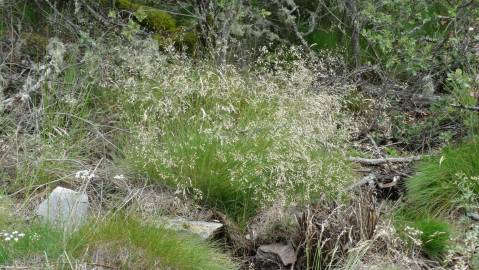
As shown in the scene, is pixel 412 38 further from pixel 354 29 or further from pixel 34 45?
pixel 34 45

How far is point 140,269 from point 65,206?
29.2 inches

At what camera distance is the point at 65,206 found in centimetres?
365

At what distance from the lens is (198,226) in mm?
3859

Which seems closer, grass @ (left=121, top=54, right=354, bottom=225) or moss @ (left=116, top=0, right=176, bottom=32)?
grass @ (left=121, top=54, right=354, bottom=225)

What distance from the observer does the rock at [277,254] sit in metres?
3.75

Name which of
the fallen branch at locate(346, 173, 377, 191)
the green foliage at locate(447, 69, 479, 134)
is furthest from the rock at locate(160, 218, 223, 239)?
the green foliage at locate(447, 69, 479, 134)

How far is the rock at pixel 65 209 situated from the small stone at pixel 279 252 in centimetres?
102

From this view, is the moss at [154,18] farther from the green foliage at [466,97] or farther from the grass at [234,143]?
the green foliage at [466,97]

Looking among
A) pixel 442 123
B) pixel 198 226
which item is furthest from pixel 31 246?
pixel 442 123

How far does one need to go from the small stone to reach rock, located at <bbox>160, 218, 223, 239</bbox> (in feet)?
0.95

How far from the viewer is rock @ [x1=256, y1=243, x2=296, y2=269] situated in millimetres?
3748

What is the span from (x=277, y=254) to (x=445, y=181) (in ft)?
4.39

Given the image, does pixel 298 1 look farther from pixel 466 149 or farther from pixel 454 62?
pixel 466 149

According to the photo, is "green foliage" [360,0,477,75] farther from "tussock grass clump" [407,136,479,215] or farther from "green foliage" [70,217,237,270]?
"green foliage" [70,217,237,270]
